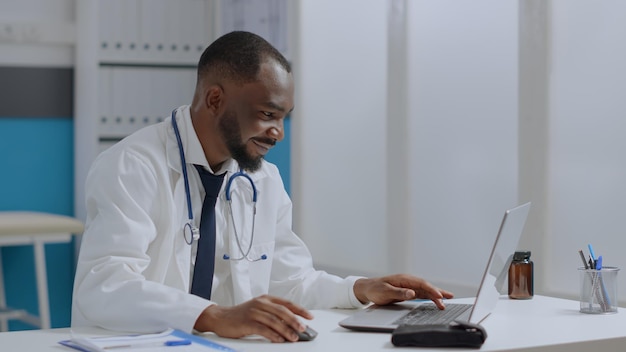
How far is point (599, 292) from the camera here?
1749mm

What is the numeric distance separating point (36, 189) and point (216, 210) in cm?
265

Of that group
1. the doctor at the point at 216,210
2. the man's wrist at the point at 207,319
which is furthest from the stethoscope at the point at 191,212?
the man's wrist at the point at 207,319

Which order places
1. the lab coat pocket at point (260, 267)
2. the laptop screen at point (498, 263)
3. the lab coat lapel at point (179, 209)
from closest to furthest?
the laptop screen at point (498, 263), the lab coat lapel at point (179, 209), the lab coat pocket at point (260, 267)

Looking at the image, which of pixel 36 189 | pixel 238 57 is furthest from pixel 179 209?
pixel 36 189

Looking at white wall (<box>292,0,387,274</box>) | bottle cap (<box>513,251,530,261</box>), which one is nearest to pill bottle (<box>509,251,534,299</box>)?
bottle cap (<box>513,251,530,261</box>)

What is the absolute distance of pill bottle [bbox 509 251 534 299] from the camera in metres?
1.91

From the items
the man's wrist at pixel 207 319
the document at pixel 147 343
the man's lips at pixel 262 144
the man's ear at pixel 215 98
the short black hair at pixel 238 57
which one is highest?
the short black hair at pixel 238 57

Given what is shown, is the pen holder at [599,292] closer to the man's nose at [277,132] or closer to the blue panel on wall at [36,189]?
the man's nose at [277,132]

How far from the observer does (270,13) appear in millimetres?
3809

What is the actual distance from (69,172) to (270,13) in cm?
134

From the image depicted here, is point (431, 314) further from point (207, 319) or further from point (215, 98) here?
point (215, 98)

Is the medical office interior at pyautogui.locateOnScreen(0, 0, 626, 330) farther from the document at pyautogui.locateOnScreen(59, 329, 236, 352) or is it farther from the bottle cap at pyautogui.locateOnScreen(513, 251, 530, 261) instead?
the document at pyautogui.locateOnScreen(59, 329, 236, 352)

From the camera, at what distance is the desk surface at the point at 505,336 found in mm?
1380

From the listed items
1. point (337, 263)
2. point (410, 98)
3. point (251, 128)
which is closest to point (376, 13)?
point (410, 98)
